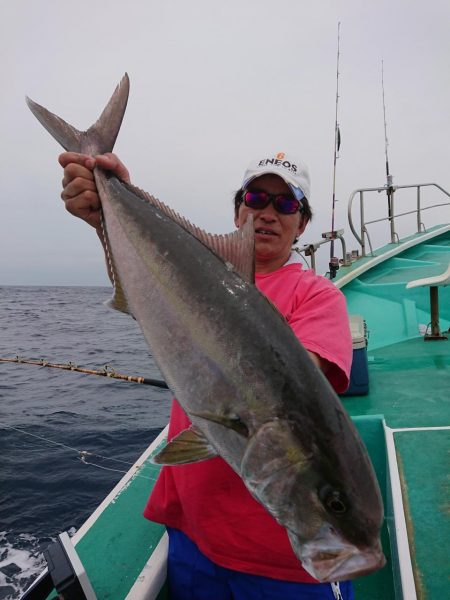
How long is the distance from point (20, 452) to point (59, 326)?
20.8 metres

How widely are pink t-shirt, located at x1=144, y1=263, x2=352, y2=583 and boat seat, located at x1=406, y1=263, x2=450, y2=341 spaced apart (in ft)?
12.0

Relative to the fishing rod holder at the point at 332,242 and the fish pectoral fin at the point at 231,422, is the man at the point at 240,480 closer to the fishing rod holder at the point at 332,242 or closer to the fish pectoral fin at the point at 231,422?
the fish pectoral fin at the point at 231,422

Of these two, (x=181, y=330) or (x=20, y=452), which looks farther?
(x=20, y=452)

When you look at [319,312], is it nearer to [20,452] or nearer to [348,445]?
[348,445]

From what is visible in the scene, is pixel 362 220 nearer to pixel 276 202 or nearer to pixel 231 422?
pixel 276 202

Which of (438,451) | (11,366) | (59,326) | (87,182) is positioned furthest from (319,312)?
(59,326)

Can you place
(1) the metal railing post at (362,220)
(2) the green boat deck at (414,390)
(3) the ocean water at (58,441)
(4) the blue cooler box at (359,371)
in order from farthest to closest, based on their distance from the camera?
(1) the metal railing post at (362,220), (3) the ocean water at (58,441), (4) the blue cooler box at (359,371), (2) the green boat deck at (414,390)

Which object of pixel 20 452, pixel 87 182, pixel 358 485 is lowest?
pixel 20 452

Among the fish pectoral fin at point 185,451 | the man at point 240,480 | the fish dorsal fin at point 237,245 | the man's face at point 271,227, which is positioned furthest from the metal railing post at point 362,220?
the fish pectoral fin at point 185,451

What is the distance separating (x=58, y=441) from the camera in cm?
904

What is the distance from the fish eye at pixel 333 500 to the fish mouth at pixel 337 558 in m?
0.07

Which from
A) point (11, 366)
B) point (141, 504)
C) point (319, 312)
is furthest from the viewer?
point (11, 366)

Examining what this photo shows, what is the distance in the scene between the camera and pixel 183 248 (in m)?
1.82

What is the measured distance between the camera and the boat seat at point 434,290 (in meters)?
5.39
